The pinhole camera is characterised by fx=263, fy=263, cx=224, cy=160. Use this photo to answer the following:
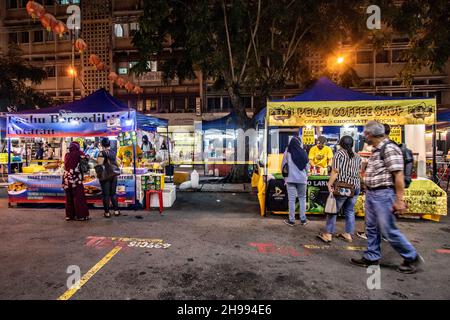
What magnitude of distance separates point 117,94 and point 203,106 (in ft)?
28.7

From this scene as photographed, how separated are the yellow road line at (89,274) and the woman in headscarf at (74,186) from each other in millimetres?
2483

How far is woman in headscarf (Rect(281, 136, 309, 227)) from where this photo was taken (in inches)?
240

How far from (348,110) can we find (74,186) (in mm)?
7420

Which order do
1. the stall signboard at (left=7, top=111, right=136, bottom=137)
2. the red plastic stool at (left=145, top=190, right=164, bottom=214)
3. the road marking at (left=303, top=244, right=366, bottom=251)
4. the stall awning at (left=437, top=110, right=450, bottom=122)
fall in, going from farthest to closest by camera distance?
the stall awning at (left=437, top=110, right=450, bottom=122) → the stall signboard at (left=7, top=111, right=136, bottom=137) → the red plastic stool at (left=145, top=190, right=164, bottom=214) → the road marking at (left=303, top=244, right=366, bottom=251)

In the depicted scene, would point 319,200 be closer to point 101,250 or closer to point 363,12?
point 101,250

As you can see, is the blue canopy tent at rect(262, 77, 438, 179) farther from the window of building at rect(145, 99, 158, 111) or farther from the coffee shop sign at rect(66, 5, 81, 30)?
the window of building at rect(145, 99, 158, 111)

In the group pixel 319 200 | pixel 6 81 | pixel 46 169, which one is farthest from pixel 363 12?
pixel 6 81

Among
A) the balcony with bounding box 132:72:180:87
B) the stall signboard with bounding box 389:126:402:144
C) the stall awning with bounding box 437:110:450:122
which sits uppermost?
the balcony with bounding box 132:72:180:87

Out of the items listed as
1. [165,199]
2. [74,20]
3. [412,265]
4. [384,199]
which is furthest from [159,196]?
[74,20]

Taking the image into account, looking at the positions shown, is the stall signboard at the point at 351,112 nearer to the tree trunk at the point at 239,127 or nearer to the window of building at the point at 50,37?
the tree trunk at the point at 239,127

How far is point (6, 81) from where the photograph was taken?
16.9m

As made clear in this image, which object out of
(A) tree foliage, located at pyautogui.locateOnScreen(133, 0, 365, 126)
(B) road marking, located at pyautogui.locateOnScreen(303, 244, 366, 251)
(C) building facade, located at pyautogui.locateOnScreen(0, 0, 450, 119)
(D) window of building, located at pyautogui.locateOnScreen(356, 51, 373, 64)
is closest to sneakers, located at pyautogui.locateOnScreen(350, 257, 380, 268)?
(B) road marking, located at pyautogui.locateOnScreen(303, 244, 366, 251)

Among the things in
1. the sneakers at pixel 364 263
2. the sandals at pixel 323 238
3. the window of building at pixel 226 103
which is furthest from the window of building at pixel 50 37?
the sneakers at pixel 364 263

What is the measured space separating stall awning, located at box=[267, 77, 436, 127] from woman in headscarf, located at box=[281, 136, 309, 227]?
109 centimetres
